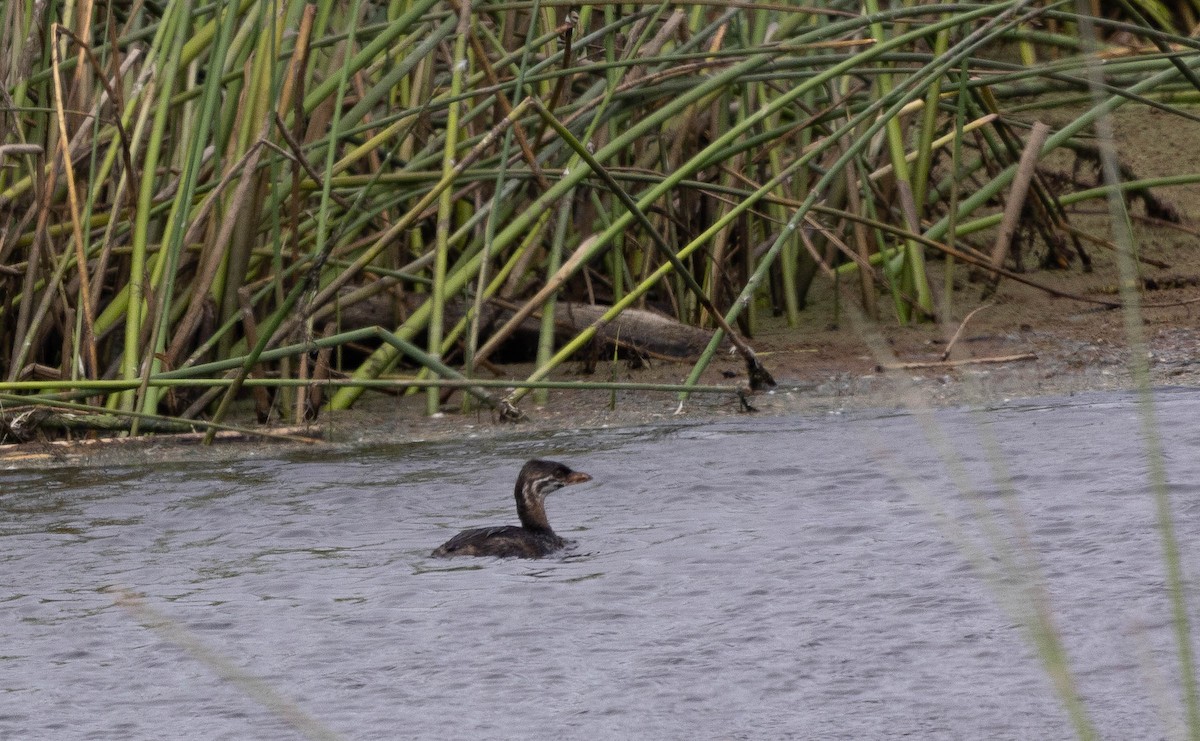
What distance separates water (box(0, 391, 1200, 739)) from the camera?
2932 mm

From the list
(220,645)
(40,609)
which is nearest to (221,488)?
(40,609)

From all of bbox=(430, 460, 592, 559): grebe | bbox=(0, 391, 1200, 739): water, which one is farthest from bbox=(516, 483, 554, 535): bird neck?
bbox=(0, 391, 1200, 739): water

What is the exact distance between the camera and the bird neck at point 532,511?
163 inches

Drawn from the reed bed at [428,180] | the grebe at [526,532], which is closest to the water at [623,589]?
the grebe at [526,532]

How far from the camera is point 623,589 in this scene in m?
3.73

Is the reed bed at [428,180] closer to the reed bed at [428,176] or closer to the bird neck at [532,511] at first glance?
the reed bed at [428,176]

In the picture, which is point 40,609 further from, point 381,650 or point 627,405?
point 627,405

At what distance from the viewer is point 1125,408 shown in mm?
5219

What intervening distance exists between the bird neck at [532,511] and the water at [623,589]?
0.13m

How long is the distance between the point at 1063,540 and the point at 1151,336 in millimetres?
2578

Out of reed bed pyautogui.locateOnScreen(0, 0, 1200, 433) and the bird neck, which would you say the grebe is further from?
reed bed pyautogui.locateOnScreen(0, 0, 1200, 433)

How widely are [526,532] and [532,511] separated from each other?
8 cm

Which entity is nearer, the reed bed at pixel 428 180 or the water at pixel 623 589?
the water at pixel 623 589

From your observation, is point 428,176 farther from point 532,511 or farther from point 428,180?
point 532,511
